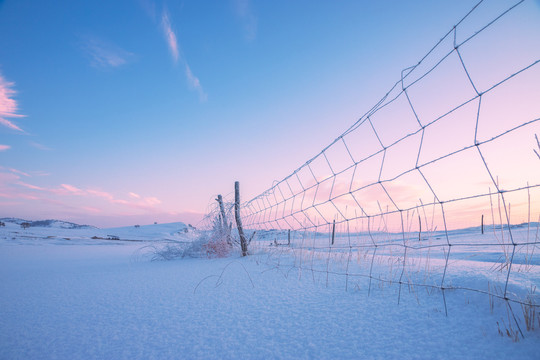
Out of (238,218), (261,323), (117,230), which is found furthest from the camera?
(117,230)

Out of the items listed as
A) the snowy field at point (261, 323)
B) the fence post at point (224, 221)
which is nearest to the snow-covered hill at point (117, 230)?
the fence post at point (224, 221)

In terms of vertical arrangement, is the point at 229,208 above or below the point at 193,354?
above

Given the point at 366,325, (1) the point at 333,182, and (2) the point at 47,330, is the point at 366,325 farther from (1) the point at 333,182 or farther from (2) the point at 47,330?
(2) the point at 47,330

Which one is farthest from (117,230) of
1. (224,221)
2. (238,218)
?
(238,218)

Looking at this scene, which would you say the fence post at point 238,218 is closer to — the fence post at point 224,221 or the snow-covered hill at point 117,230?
the fence post at point 224,221

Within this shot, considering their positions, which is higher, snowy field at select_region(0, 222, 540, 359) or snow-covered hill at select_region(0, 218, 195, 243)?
snow-covered hill at select_region(0, 218, 195, 243)

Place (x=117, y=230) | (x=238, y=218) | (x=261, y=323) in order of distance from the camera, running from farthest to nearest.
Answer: (x=117, y=230)
(x=238, y=218)
(x=261, y=323)

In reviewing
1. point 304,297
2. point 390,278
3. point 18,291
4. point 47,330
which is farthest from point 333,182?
point 18,291

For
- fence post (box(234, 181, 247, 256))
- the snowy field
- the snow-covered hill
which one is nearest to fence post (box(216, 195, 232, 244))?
fence post (box(234, 181, 247, 256))

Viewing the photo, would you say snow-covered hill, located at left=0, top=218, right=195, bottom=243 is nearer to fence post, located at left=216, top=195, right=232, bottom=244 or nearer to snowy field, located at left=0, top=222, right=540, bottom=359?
fence post, located at left=216, top=195, right=232, bottom=244

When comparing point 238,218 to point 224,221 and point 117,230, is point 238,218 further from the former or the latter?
point 117,230

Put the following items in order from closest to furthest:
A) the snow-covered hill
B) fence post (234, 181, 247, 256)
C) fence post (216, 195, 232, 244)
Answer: fence post (234, 181, 247, 256), fence post (216, 195, 232, 244), the snow-covered hill

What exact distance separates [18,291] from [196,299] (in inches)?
66.0

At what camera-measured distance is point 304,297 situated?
1549 mm
